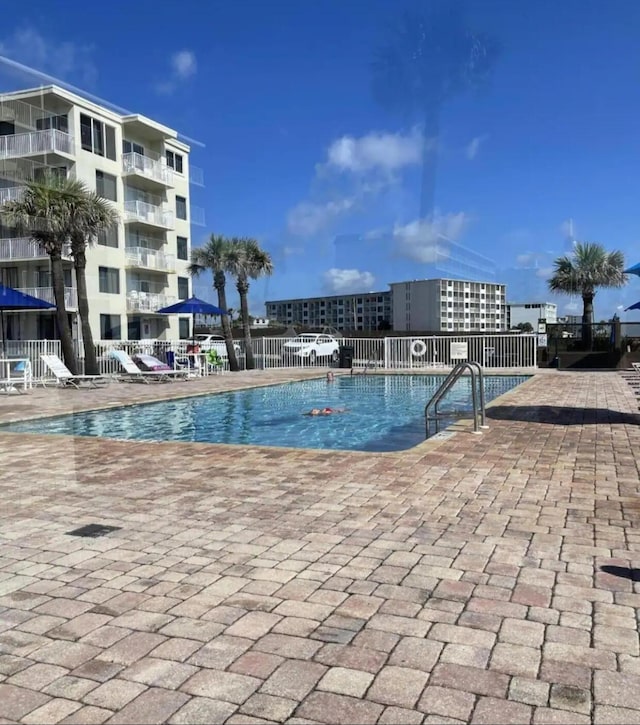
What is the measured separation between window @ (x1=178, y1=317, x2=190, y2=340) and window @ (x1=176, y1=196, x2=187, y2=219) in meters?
5.58

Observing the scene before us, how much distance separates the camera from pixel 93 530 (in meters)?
4.38

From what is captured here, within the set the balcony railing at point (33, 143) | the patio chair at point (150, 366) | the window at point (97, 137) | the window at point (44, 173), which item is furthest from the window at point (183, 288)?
the window at point (44, 173)

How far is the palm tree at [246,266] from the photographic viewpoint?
86.0 ft

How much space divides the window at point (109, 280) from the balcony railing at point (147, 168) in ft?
15.5

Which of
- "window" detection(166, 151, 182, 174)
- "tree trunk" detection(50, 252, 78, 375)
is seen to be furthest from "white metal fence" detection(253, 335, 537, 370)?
"window" detection(166, 151, 182, 174)

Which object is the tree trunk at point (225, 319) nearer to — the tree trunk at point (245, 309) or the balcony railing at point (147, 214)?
the tree trunk at point (245, 309)

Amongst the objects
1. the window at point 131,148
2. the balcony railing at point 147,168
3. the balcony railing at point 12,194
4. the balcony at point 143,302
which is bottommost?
the balcony at point 143,302

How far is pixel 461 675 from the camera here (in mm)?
2432

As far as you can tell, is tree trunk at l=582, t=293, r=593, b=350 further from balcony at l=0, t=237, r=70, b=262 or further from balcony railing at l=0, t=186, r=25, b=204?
balcony at l=0, t=237, r=70, b=262

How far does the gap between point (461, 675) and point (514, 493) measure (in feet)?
9.80

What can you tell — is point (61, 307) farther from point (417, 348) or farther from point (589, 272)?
point (589, 272)

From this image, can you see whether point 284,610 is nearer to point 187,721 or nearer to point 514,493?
point 187,721

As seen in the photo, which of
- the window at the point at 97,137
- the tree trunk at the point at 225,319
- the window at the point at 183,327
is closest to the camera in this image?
the tree trunk at the point at 225,319

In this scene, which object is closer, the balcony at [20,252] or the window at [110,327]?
the balcony at [20,252]
